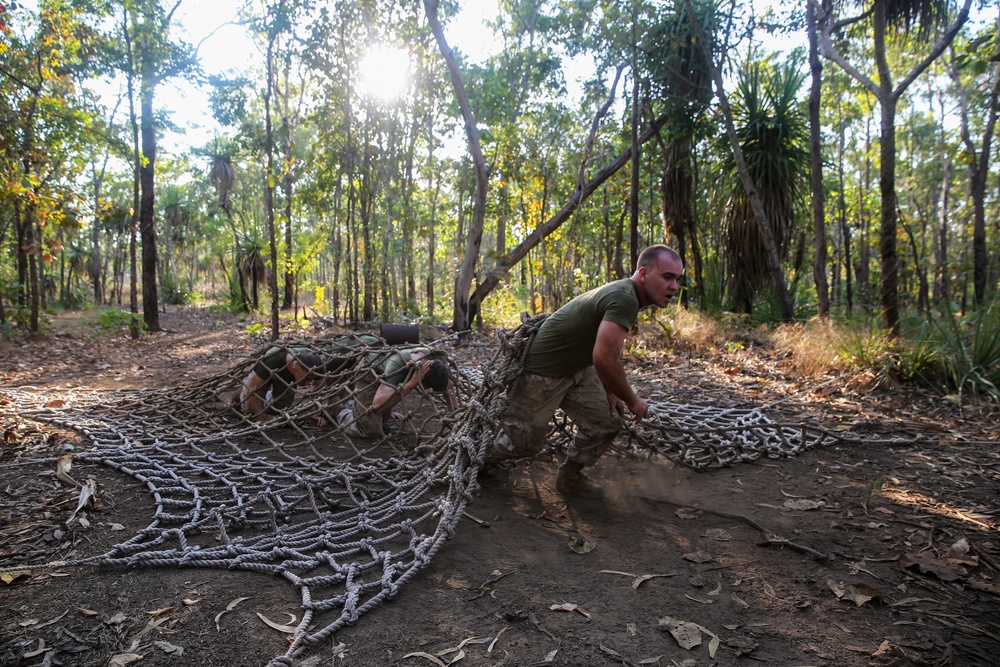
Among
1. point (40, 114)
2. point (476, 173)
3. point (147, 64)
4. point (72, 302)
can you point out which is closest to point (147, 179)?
point (147, 64)

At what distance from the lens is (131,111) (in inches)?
385

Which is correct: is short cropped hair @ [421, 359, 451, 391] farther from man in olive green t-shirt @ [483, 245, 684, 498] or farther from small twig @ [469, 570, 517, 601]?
small twig @ [469, 570, 517, 601]

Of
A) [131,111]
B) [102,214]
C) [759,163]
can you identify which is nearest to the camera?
[102,214]

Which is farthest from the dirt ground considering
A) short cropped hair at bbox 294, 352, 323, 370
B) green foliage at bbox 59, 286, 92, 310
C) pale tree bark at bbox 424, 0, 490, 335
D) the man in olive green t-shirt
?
green foliage at bbox 59, 286, 92, 310

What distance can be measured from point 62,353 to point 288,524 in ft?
25.3

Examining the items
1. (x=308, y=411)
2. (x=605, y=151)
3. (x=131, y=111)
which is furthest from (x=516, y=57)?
(x=308, y=411)

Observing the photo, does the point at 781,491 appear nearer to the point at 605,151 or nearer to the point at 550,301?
the point at 605,151

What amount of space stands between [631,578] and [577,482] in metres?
0.91

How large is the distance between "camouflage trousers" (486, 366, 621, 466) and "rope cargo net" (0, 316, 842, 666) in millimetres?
101

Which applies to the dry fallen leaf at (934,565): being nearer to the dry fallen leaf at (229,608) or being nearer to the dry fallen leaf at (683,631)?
the dry fallen leaf at (683,631)

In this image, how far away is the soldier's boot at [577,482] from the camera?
316 cm

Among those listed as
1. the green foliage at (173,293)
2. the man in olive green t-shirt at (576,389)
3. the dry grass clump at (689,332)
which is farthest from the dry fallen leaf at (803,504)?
the green foliage at (173,293)

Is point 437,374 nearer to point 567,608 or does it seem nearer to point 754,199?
point 567,608

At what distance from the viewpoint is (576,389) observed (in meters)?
3.17
